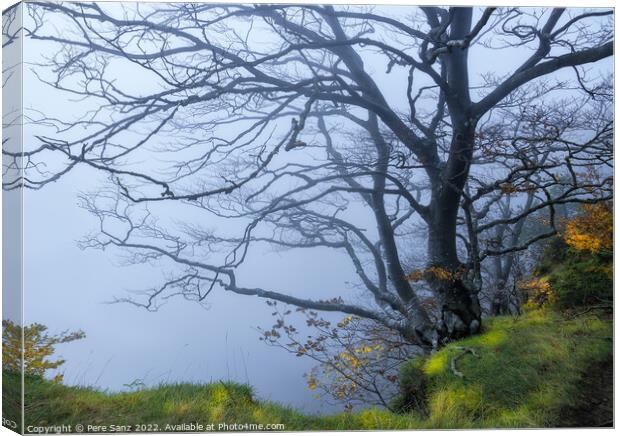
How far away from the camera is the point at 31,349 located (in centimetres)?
567

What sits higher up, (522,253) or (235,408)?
(522,253)

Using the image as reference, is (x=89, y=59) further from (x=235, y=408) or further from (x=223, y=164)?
(x=235, y=408)

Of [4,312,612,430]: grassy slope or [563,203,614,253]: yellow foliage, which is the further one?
[563,203,614,253]: yellow foliage

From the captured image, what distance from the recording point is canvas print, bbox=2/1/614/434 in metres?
5.79

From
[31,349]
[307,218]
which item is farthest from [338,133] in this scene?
[31,349]

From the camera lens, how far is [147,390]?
5.82 metres

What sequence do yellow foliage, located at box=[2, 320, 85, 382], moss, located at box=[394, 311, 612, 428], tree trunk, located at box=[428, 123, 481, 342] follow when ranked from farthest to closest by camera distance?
tree trunk, located at box=[428, 123, 481, 342] → moss, located at box=[394, 311, 612, 428] → yellow foliage, located at box=[2, 320, 85, 382]

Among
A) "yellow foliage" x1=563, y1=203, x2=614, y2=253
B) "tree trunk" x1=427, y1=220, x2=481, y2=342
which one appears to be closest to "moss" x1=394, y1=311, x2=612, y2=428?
"tree trunk" x1=427, y1=220, x2=481, y2=342

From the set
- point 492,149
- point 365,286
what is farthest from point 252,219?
point 492,149

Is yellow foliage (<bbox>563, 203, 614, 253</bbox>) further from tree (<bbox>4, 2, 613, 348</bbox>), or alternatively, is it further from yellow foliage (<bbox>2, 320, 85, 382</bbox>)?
yellow foliage (<bbox>2, 320, 85, 382</bbox>)

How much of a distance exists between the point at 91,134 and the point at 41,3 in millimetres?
1075

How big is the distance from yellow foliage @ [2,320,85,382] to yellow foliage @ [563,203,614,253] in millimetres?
4162

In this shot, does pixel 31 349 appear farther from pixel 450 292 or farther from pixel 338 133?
pixel 450 292

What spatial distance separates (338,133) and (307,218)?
737mm
